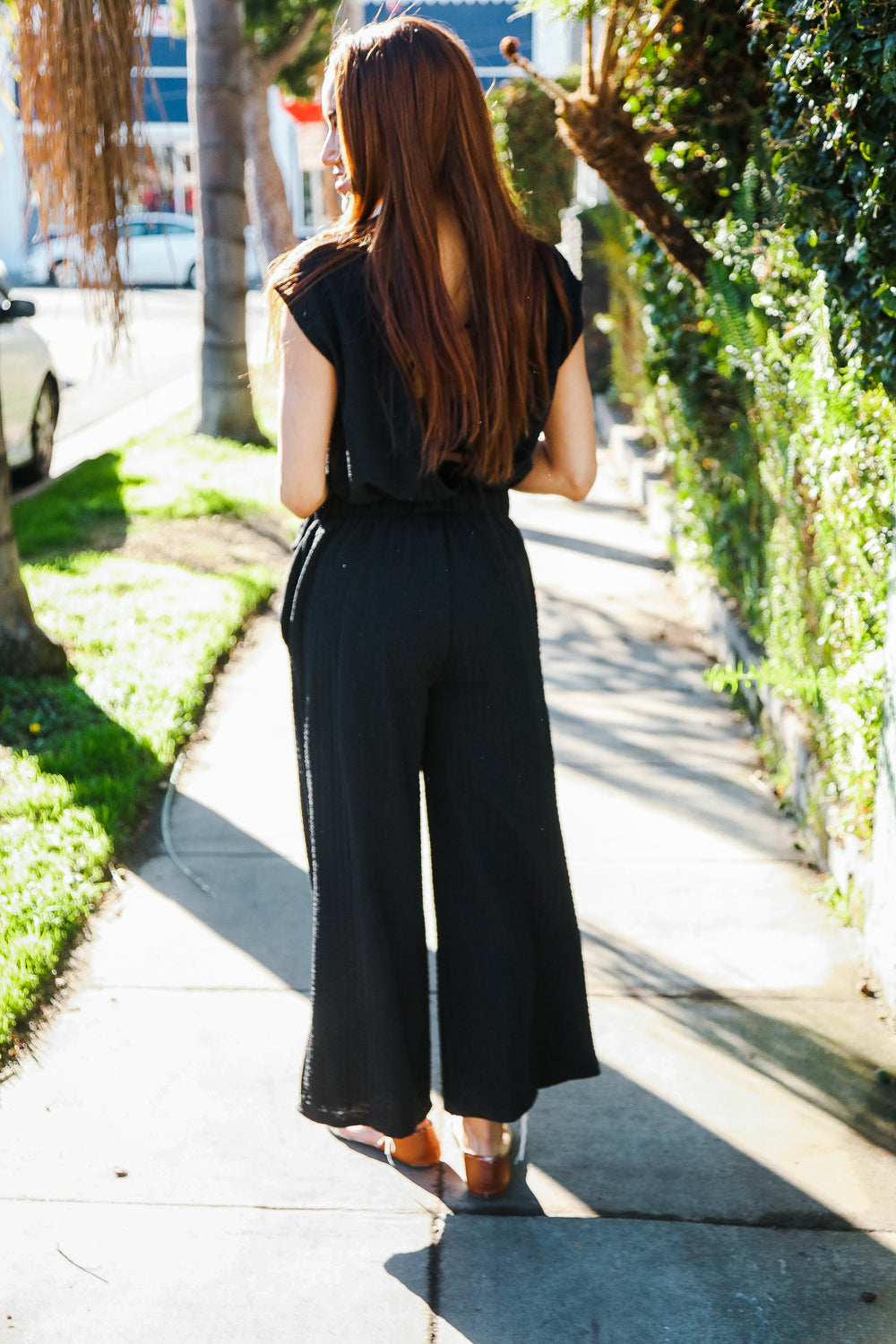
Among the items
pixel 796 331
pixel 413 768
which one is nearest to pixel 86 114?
pixel 796 331

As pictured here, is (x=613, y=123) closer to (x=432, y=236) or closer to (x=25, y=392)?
(x=432, y=236)

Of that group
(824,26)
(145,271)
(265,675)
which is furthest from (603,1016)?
(145,271)

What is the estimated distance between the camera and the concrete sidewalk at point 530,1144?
232cm

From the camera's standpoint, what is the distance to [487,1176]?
8.55 ft

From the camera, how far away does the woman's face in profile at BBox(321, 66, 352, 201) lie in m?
2.20

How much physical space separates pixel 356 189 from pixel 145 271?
27.7 meters

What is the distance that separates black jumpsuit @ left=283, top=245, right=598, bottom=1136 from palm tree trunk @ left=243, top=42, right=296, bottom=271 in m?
13.6

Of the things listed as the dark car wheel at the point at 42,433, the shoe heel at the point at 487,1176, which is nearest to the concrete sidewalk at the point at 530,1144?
the shoe heel at the point at 487,1176

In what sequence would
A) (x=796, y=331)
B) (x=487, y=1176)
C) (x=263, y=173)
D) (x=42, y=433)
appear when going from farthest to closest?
1. (x=263, y=173)
2. (x=42, y=433)
3. (x=796, y=331)
4. (x=487, y=1176)

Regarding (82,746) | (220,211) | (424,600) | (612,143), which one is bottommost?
(82,746)

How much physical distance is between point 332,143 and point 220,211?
780cm

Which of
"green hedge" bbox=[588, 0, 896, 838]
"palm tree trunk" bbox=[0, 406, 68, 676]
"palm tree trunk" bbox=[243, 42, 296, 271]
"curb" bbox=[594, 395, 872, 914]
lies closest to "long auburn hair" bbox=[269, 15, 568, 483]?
"green hedge" bbox=[588, 0, 896, 838]

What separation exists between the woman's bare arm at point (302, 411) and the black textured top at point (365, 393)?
0.07ft

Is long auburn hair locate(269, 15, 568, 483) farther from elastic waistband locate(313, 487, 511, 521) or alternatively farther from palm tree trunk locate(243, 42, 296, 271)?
palm tree trunk locate(243, 42, 296, 271)
